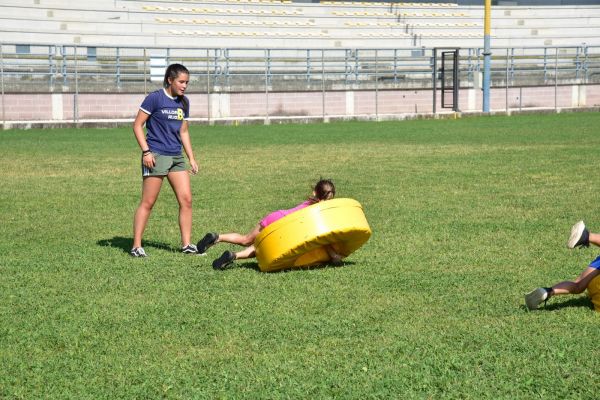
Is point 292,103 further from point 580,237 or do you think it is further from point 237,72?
point 580,237

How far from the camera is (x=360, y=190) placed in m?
14.1

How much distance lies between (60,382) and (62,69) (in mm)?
31013

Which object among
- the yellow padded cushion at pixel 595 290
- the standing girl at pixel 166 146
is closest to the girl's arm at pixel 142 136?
the standing girl at pixel 166 146

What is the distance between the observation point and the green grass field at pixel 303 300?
5.27 m

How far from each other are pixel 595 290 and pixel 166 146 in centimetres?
441

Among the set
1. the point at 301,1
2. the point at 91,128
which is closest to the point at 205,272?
the point at 91,128

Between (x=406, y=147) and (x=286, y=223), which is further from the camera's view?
(x=406, y=147)

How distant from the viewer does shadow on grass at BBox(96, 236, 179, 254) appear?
9.78m

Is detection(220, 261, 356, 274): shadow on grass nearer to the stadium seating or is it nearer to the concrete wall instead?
the concrete wall

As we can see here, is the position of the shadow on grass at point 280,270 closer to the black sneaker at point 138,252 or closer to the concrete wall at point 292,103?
the black sneaker at point 138,252

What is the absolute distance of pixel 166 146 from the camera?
31.6 feet

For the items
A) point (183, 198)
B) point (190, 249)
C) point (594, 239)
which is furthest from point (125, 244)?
point (594, 239)

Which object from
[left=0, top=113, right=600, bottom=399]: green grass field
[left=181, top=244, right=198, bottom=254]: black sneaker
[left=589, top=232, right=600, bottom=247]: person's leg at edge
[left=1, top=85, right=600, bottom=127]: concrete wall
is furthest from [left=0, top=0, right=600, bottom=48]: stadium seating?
[left=589, top=232, right=600, bottom=247]: person's leg at edge

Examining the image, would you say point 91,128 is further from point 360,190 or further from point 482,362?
point 482,362
